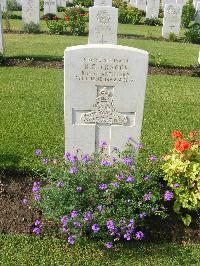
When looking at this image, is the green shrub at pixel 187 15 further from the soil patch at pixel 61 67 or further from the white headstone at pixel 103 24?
the soil patch at pixel 61 67

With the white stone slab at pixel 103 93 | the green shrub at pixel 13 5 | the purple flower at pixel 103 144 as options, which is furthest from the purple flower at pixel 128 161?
the green shrub at pixel 13 5

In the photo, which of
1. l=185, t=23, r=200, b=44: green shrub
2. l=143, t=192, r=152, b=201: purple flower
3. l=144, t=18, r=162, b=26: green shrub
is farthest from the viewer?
l=144, t=18, r=162, b=26: green shrub

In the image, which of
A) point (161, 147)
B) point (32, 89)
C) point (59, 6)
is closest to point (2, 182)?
point (161, 147)

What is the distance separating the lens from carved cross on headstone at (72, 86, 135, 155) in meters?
4.42

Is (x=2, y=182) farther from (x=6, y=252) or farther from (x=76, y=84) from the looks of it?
(x=76, y=84)

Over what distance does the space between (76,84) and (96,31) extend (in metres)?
8.16

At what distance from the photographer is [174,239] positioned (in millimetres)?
4238

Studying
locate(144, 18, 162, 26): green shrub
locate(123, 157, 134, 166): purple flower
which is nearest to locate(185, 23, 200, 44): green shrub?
locate(144, 18, 162, 26): green shrub

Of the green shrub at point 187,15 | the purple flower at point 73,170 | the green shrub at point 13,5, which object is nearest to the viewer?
the purple flower at point 73,170

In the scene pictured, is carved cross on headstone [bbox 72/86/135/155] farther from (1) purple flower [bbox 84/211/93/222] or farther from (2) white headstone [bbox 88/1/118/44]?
(2) white headstone [bbox 88/1/118/44]

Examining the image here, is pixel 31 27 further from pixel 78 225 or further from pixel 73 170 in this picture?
pixel 78 225

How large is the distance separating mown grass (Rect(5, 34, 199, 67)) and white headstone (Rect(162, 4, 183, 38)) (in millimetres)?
1234

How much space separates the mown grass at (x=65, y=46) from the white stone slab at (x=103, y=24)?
130 centimetres

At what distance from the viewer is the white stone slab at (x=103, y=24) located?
1159cm
